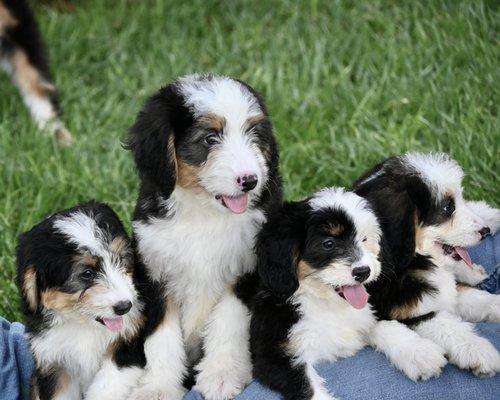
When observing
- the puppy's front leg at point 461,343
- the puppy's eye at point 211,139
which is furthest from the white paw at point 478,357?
the puppy's eye at point 211,139

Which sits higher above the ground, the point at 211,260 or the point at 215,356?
the point at 211,260

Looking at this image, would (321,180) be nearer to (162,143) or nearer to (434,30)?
(434,30)

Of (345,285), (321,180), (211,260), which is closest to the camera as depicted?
(345,285)

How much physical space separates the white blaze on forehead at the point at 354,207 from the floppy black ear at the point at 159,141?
2.10 feet

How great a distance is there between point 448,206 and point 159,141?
52.5 inches

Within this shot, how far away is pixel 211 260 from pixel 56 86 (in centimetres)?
431

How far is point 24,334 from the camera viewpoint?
4.14 m

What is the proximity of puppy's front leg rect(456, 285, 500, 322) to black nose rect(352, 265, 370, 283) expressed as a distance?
79cm

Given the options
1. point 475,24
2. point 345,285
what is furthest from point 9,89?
point 345,285

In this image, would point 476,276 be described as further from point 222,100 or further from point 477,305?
point 222,100

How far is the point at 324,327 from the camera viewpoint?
12.1 ft

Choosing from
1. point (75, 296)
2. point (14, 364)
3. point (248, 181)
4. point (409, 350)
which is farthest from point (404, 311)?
point (14, 364)

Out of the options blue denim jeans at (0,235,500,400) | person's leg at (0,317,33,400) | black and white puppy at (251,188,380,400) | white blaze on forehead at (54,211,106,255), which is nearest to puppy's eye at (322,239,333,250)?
black and white puppy at (251,188,380,400)

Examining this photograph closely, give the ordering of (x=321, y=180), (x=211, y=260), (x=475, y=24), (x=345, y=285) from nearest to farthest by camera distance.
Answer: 1. (x=345, y=285)
2. (x=211, y=260)
3. (x=321, y=180)
4. (x=475, y=24)
